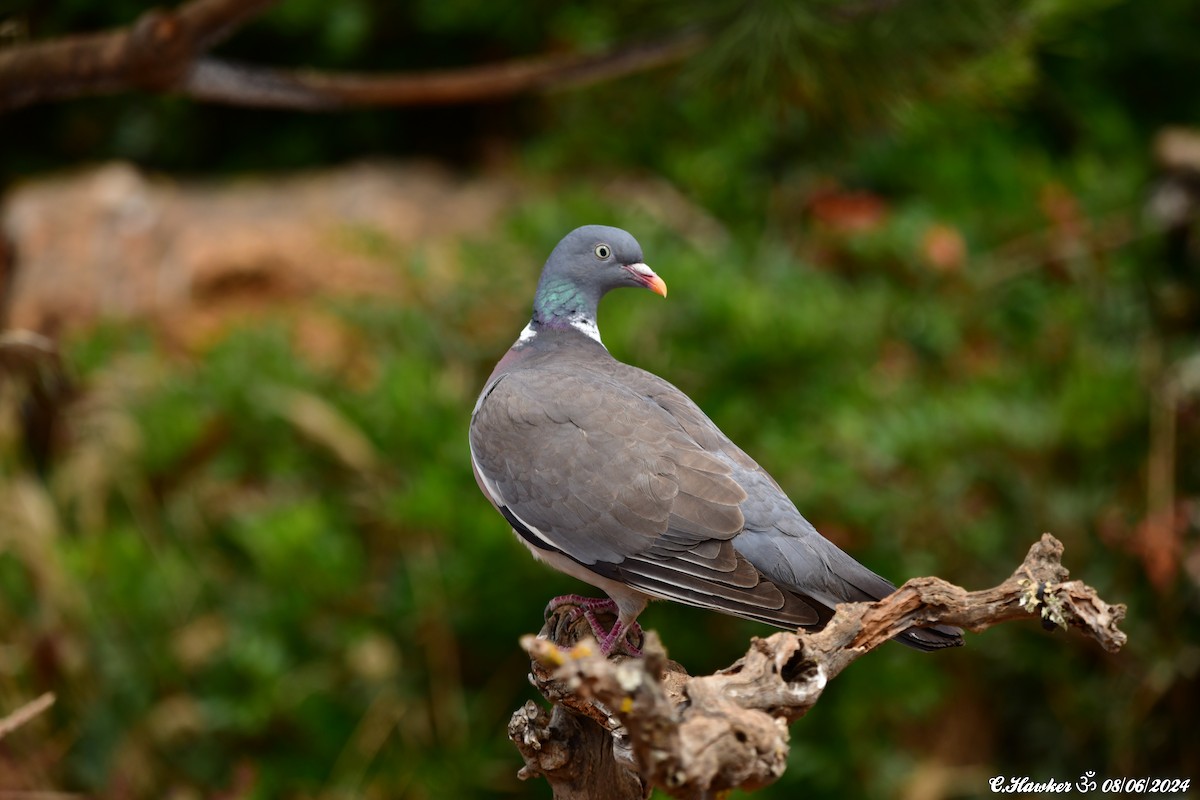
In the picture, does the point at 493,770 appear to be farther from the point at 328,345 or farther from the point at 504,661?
the point at 328,345

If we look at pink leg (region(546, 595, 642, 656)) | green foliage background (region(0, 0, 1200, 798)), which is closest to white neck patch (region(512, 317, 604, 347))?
pink leg (region(546, 595, 642, 656))

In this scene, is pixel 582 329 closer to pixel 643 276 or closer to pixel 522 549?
pixel 643 276

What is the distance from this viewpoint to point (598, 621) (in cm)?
309

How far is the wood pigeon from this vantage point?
2484 mm

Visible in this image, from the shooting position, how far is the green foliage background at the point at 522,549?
455 centimetres

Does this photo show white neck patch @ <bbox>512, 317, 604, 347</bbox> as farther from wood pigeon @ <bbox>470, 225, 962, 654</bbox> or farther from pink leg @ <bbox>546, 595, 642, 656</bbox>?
pink leg @ <bbox>546, 595, 642, 656</bbox>

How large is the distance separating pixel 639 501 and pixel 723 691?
81cm

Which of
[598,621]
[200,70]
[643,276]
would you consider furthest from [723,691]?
[200,70]

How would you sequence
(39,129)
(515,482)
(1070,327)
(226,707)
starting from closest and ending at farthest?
(515,482), (226,707), (1070,327), (39,129)

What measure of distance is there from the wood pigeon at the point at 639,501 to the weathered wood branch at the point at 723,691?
0.73ft

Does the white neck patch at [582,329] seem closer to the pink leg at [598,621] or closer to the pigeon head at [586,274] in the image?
the pigeon head at [586,274]

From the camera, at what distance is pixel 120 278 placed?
19.6ft

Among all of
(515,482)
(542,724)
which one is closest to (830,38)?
(515,482)

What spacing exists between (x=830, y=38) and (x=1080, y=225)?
3.12m
